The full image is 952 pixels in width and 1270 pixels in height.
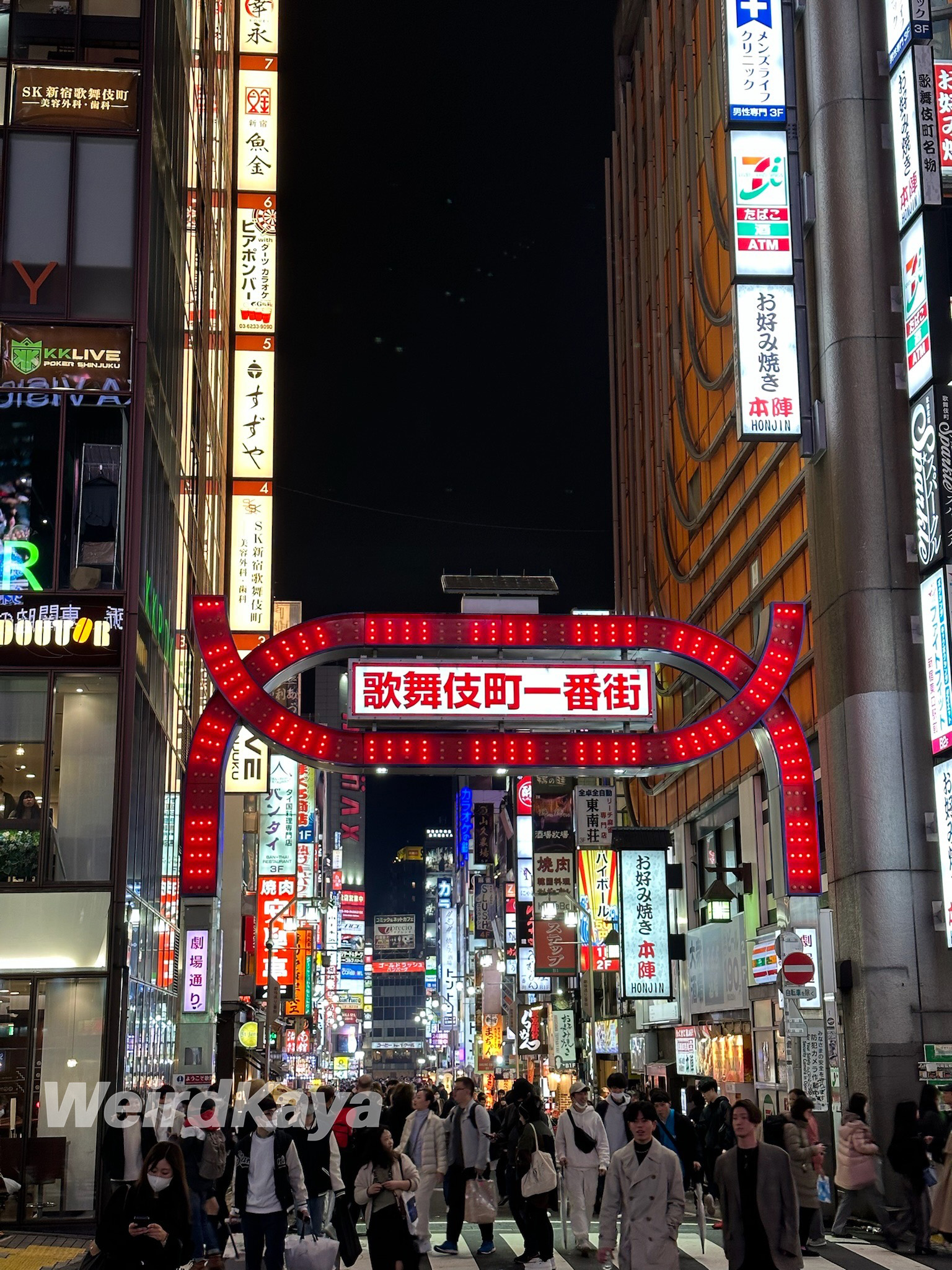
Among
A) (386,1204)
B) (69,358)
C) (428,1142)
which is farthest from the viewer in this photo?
(69,358)

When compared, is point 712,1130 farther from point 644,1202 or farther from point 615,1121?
point 644,1202

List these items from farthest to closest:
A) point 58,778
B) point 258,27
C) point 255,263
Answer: point 258,27
point 255,263
point 58,778

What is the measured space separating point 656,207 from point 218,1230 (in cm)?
3763

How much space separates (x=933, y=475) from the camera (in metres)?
22.8

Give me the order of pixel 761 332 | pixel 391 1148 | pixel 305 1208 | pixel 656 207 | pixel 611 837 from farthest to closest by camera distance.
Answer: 1. pixel 656 207
2. pixel 611 837
3. pixel 761 332
4. pixel 305 1208
5. pixel 391 1148

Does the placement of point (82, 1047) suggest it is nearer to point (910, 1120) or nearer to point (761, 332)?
point (910, 1120)

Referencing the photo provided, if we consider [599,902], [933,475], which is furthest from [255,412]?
[933,475]

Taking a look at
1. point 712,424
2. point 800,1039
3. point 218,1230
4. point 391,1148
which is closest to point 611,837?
point 712,424

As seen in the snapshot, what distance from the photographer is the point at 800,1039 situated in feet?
74.2

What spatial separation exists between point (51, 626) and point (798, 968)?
11639mm

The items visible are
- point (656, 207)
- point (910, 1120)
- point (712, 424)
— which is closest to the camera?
point (910, 1120)

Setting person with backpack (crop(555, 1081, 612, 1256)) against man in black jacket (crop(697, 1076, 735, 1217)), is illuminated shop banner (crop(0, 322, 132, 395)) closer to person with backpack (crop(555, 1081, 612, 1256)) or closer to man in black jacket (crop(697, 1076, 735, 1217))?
person with backpack (crop(555, 1081, 612, 1256))

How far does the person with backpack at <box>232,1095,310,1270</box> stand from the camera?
44.8 feet

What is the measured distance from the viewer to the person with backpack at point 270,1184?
537 inches
